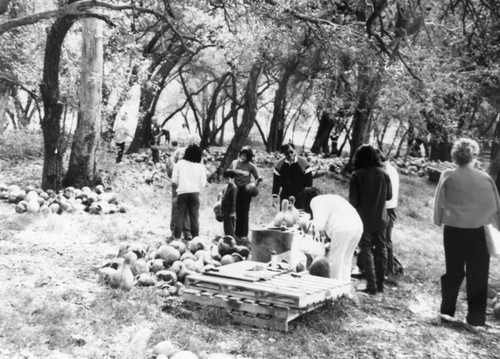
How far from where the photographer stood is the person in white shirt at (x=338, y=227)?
261 inches

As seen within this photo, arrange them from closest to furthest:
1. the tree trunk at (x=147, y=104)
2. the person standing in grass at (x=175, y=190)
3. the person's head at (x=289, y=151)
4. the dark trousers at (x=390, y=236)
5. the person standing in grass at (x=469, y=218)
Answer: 1. the person standing in grass at (x=469, y=218)
2. the dark trousers at (x=390, y=236)
3. the person's head at (x=289, y=151)
4. the person standing in grass at (x=175, y=190)
5. the tree trunk at (x=147, y=104)

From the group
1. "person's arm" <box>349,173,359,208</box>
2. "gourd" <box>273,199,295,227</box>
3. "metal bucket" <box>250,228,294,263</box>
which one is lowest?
"metal bucket" <box>250,228,294,263</box>

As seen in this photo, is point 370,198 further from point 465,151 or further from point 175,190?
point 175,190

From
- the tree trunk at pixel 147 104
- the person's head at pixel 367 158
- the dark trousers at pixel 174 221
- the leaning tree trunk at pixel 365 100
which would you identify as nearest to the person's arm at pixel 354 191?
the person's head at pixel 367 158

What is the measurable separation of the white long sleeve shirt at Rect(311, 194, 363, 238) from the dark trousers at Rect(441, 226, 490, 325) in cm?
107

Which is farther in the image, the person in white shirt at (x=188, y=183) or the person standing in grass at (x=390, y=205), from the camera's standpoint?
the person in white shirt at (x=188, y=183)

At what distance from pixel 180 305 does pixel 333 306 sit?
1699 millimetres

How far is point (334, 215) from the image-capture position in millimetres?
6723

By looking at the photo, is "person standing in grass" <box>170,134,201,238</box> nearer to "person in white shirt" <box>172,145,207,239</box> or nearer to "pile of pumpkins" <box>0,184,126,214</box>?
"person in white shirt" <box>172,145,207,239</box>

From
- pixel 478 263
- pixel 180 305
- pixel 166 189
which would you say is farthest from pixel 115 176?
pixel 478 263

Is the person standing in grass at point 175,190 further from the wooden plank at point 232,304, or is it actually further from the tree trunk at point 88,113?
the tree trunk at point 88,113

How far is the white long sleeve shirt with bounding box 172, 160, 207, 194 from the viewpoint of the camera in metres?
9.02

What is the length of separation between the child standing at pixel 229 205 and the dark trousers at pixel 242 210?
0.27 feet

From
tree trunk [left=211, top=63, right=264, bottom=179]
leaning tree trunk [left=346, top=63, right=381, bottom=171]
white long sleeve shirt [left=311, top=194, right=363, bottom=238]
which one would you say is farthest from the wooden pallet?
tree trunk [left=211, top=63, right=264, bottom=179]
